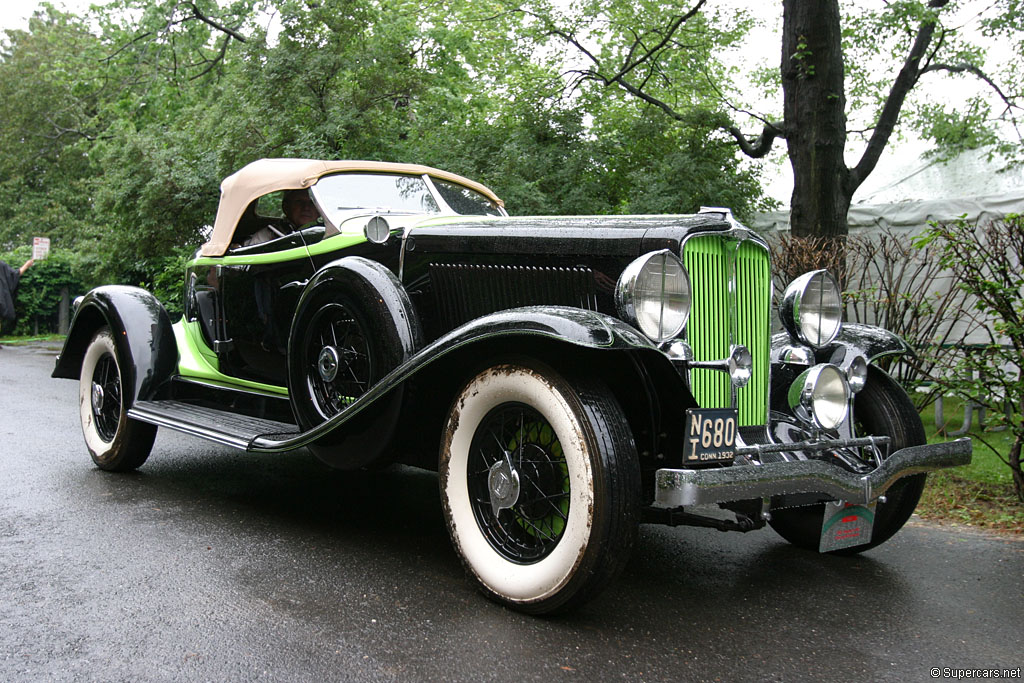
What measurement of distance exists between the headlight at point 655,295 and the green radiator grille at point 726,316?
7.0 inches

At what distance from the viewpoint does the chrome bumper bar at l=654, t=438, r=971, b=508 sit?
2.69 meters

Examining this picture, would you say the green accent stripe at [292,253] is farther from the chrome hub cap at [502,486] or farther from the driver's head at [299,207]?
the chrome hub cap at [502,486]

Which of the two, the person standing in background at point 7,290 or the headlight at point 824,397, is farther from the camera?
the person standing in background at point 7,290

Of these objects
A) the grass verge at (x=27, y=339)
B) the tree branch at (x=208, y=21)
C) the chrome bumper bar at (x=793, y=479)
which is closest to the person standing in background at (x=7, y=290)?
the grass verge at (x=27, y=339)

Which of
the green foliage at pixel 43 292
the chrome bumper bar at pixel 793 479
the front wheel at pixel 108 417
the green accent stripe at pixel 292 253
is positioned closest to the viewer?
the chrome bumper bar at pixel 793 479

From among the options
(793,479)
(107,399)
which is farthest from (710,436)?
→ (107,399)

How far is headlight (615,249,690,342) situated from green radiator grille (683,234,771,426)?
177mm

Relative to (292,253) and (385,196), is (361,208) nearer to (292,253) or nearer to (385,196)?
(385,196)

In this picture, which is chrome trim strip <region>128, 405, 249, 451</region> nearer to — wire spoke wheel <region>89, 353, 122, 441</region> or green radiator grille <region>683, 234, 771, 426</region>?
wire spoke wheel <region>89, 353, 122, 441</region>

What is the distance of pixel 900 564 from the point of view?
3.78m

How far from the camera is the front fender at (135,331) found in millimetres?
5008

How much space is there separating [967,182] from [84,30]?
82.8 feet

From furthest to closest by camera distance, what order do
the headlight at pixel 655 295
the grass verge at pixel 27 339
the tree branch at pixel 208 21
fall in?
the grass verge at pixel 27 339
the tree branch at pixel 208 21
the headlight at pixel 655 295

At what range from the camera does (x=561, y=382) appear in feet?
9.34
